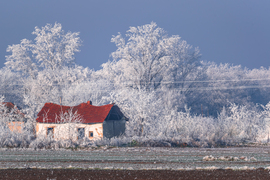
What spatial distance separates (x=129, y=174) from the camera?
51.7ft

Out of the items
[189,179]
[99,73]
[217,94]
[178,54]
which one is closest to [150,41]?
[178,54]

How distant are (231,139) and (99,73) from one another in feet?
127

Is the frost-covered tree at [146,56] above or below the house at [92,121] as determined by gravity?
above

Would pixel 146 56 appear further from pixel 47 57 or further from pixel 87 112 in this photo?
pixel 87 112

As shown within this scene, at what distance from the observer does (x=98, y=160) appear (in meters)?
21.1

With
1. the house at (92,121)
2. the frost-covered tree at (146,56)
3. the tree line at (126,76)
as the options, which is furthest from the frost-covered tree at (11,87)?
the house at (92,121)

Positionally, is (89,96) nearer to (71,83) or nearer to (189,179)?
(71,83)

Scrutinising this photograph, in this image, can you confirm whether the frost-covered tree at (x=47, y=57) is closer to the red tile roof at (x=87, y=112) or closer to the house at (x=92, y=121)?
the red tile roof at (x=87, y=112)

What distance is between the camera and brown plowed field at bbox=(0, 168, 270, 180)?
15.1 metres

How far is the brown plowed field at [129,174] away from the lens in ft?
49.4

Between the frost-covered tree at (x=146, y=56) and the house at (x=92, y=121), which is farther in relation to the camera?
the frost-covered tree at (x=146, y=56)

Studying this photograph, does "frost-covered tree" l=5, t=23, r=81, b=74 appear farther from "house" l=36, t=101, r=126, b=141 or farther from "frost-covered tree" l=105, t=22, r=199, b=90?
"house" l=36, t=101, r=126, b=141

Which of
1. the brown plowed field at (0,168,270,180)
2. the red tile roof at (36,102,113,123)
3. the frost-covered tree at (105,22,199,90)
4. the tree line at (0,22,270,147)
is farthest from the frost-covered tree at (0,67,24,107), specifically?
the brown plowed field at (0,168,270,180)

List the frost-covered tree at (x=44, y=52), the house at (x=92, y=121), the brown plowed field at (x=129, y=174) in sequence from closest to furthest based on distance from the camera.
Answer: the brown plowed field at (x=129, y=174) → the house at (x=92, y=121) → the frost-covered tree at (x=44, y=52)
